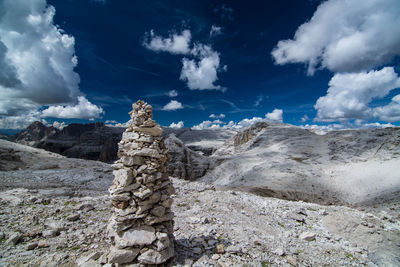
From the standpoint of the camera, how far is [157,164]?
5477mm

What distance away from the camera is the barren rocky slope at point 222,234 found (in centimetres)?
567

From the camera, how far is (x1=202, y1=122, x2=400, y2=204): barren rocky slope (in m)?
21.3

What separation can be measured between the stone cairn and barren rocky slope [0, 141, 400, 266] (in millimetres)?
925

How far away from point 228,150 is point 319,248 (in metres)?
68.2

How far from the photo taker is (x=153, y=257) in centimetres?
493

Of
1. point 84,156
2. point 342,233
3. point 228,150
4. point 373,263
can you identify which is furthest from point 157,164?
point 84,156

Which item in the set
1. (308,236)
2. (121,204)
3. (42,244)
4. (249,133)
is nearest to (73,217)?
(42,244)

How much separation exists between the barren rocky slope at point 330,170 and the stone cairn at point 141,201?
1549 centimetres

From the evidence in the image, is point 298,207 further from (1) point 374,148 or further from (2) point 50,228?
(1) point 374,148

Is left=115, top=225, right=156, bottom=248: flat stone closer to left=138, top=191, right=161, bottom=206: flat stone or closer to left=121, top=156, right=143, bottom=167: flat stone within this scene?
left=138, top=191, right=161, bottom=206: flat stone

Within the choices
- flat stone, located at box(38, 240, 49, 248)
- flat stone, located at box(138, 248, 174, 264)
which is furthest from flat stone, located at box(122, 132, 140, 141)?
flat stone, located at box(38, 240, 49, 248)

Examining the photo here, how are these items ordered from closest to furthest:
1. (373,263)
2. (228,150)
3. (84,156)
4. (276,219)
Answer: (373,263)
(276,219)
(228,150)
(84,156)

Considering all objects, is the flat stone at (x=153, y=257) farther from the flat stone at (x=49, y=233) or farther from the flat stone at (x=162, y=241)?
the flat stone at (x=49, y=233)

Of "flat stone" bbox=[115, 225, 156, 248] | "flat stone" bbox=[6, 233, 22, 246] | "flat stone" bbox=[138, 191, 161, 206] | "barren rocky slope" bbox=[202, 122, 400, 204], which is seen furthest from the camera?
"barren rocky slope" bbox=[202, 122, 400, 204]
